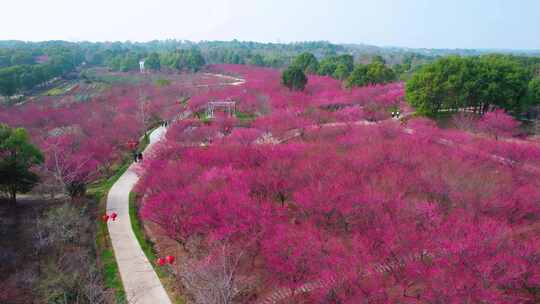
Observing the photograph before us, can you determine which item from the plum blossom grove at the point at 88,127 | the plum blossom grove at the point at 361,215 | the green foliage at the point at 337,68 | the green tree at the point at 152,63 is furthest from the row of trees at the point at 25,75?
the green foliage at the point at 337,68

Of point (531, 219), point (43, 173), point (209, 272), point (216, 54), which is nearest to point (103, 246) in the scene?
point (209, 272)

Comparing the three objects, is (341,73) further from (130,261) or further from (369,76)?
(130,261)

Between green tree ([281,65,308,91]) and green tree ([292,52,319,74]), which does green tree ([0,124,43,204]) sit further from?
green tree ([292,52,319,74])

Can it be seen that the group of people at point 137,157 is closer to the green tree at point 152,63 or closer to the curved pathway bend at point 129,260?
the curved pathway bend at point 129,260

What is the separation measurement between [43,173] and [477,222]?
836 inches

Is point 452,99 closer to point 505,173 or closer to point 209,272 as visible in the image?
point 505,173

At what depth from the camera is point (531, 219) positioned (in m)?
15.3

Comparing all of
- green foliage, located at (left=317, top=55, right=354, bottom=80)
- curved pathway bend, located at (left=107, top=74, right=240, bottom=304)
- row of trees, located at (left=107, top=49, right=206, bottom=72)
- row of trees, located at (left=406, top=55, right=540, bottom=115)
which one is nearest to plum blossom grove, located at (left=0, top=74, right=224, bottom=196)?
curved pathway bend, located at (left=107, top=74, right=240, bottom=304)

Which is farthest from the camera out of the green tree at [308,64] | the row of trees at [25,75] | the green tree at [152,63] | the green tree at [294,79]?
the green tree at [152,63]

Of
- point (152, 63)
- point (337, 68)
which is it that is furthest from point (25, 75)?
point (337, 68)

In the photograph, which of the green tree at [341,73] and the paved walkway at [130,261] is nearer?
the paved walkway at [130,261]

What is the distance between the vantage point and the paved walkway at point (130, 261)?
39.7 feet

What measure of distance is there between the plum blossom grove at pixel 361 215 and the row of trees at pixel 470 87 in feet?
28.9

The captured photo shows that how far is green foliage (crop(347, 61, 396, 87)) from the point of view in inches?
1662
